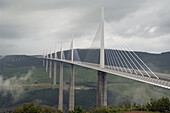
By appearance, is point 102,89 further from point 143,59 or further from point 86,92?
point 143,59

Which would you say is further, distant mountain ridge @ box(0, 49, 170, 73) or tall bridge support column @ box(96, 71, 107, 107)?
distant mountain ridge @ box(0, 49, 170, 73)

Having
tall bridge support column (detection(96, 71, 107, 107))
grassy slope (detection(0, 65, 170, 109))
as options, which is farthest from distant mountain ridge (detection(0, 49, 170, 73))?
tall bridge support column (detection(96, 71, 107, 107))

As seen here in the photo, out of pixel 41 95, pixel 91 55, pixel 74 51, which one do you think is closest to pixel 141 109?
pixel 91 55

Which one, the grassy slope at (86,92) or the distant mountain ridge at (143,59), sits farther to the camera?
the distant mountain ridge at (143,59)

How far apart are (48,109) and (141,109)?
13.0 m

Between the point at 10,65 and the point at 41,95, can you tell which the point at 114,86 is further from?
the point at 10,65

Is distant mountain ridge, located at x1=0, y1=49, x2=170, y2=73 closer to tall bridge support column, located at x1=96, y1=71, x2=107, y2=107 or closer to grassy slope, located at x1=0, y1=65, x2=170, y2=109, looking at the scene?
grassy slope, located at x1=0, y1=65, x2=170, y2=109

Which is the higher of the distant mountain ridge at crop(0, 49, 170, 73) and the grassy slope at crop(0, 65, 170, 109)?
the distant mountain ridge at crop(0, 49, 170, 73)

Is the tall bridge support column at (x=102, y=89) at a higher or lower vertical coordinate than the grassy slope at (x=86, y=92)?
higher

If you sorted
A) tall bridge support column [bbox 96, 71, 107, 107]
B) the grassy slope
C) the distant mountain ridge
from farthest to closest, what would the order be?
the distant mountain ridge
the grassy slope
tall bridge support column [bbox 96, 71, 107, 107]

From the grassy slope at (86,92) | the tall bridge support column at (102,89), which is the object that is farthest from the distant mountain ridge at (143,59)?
the tall bridge support column at (102,89)

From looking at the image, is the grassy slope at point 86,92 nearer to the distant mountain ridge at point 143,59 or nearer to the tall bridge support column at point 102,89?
the distant mountain ridge at point 143,59

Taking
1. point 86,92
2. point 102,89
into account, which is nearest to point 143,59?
point 86,92

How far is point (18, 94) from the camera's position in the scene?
7131cm
